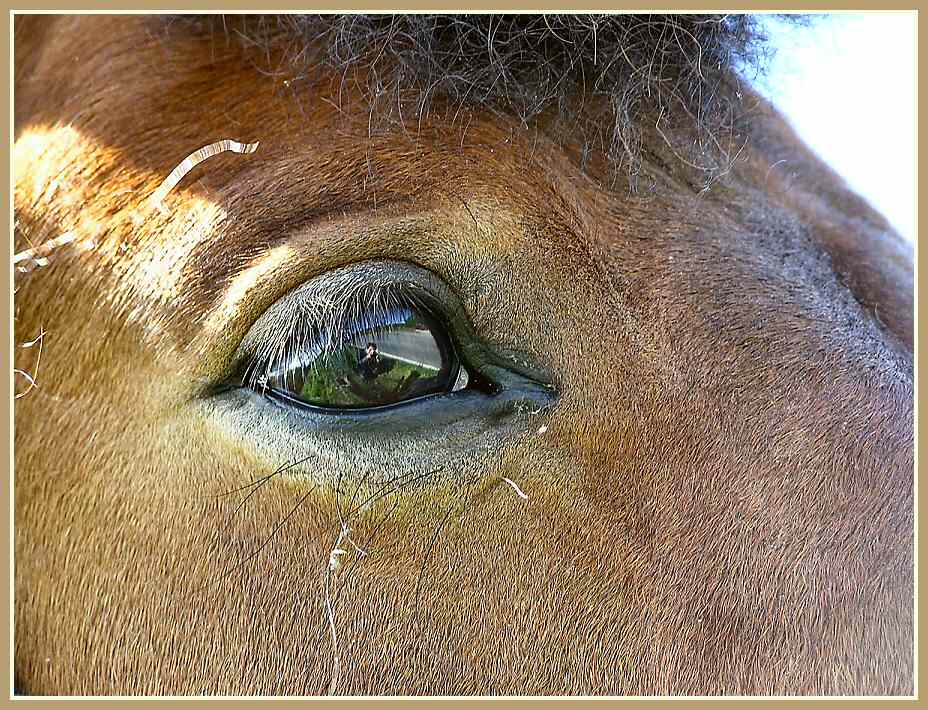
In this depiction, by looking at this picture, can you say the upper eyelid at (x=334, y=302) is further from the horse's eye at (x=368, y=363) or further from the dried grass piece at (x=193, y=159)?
the dried grass piece at (x=193, y=159)

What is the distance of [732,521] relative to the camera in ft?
4.20

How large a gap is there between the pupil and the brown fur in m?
0.10

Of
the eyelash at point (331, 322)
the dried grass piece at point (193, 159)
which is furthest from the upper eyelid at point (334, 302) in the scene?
the dried grass piece at point (193, 159)

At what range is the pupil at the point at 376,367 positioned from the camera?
123cm

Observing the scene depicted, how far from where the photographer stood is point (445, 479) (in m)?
1.24

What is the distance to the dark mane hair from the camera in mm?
1354

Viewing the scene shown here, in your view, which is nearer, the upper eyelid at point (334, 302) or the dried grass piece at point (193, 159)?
the upper eyelid at point (334, 302)

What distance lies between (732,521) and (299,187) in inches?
36.3

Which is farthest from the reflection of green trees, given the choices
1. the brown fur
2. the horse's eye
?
the brown fur

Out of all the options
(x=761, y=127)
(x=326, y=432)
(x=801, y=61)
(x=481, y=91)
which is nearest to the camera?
(x=326, y=432)

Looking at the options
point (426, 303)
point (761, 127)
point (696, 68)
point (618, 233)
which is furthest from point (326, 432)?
point (761, 127)

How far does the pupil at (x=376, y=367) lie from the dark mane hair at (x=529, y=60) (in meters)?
0.40

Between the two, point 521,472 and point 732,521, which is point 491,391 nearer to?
point 521,472

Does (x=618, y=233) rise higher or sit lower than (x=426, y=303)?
higher
